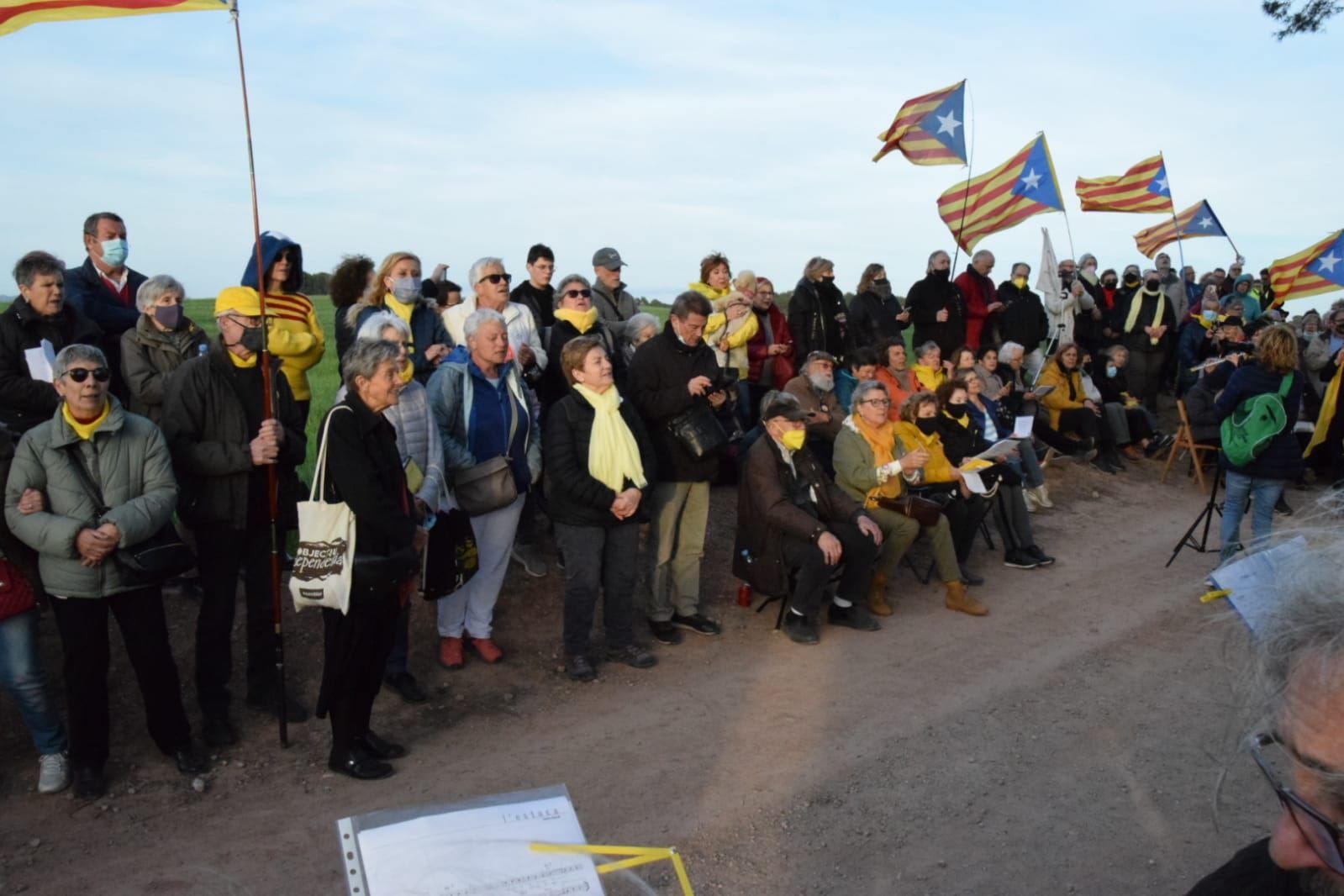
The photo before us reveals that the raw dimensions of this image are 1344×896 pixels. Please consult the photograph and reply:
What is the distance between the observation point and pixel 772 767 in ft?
19.8

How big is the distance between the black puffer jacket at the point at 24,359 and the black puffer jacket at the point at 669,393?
11.8 feet

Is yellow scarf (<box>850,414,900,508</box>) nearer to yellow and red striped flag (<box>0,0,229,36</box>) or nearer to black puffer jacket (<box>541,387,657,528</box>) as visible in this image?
black puffer jacket (<box>541,387,657,528</box>)

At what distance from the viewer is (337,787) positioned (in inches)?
222

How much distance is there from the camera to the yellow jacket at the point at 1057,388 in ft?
47.3

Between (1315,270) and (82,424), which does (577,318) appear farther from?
(1315,270)

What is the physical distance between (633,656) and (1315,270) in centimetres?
1454

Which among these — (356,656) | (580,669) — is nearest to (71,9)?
(356,656)

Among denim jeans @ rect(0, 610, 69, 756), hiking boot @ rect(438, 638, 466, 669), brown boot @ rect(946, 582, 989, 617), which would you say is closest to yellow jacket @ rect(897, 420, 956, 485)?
brown boot @ rect(946, 582, 989, 617)

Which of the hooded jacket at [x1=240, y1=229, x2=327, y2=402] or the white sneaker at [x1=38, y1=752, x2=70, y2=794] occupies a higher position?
the hooded jacket at [x1=240, y1=229, x2=327, y2=402]

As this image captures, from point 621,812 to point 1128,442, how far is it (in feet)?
40.0

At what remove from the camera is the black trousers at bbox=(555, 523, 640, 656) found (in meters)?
7.20

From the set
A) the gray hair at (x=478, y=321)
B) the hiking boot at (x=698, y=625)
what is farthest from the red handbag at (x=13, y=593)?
the hiking boot at (x=698, y=625)

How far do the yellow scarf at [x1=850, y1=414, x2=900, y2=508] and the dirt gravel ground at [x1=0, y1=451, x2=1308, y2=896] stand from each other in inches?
42.5

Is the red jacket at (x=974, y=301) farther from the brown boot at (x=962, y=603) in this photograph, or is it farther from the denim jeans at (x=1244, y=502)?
the brown boot at (x=962, y=603)
